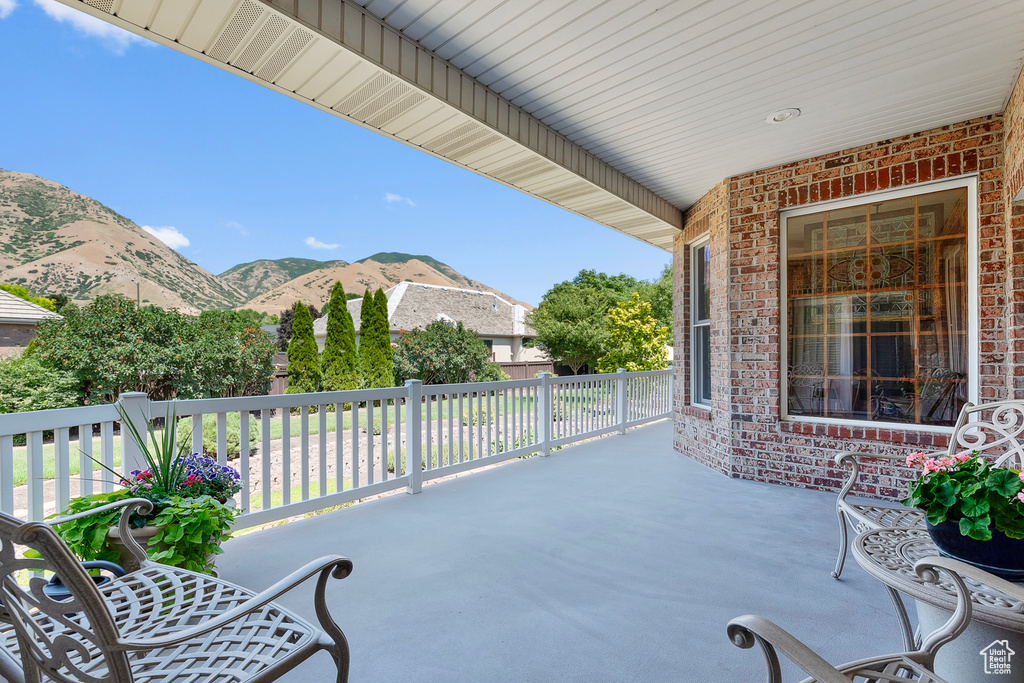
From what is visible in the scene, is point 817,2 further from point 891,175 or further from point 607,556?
point 607,556

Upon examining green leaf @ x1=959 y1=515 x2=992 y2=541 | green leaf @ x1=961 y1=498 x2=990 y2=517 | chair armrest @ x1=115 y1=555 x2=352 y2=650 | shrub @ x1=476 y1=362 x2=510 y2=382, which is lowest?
shrub @ x1=476 y1=362 x2=510 y2=382

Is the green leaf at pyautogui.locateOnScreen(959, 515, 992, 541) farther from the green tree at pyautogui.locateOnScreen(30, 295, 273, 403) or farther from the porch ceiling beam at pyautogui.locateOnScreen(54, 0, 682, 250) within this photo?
the green tree at pyautogui.locateOnScreen(30, 295, 273, 403)

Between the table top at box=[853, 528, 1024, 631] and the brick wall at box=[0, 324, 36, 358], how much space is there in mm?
19118

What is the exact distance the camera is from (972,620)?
1.38 meters

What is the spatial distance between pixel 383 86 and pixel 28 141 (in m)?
72.0

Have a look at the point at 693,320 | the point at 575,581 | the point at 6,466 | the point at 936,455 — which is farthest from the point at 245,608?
the point at 693,320

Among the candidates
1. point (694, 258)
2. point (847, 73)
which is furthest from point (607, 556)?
point (694, 258)

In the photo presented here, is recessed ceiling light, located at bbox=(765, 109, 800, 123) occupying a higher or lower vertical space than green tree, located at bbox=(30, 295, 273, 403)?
higher

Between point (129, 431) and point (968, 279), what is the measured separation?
210 inches

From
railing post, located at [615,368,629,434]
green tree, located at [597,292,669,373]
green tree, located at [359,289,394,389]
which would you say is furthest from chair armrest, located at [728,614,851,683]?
green tree, located at [359,289,394,389]

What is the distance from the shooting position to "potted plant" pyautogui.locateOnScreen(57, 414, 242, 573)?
6.60 ft

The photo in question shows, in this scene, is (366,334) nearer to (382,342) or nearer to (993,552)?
(382,342)

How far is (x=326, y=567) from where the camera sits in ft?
4.61

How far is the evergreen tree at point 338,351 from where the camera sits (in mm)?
15938
